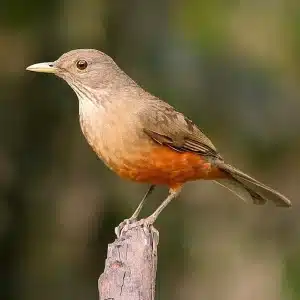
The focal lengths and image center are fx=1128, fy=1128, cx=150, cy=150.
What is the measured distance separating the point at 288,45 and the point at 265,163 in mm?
823

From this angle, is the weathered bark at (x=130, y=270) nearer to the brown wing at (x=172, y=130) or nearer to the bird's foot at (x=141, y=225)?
the bird's foot at (x=141, y=225)

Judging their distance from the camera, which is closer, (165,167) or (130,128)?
(130,128)

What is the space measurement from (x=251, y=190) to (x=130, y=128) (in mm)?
1319

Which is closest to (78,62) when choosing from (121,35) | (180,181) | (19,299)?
(180,181)

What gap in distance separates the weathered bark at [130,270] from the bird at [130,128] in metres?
0.47

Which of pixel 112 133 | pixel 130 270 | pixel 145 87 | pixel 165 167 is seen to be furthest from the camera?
pixel 145 87

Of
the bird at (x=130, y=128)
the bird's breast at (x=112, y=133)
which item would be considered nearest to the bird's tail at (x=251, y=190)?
the bird at (x=130, y=128)

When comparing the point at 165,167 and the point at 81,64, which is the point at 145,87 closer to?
the point at 81,64

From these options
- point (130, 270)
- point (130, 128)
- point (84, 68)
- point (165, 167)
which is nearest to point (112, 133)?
point (130, 128)

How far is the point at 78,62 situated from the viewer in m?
6.25

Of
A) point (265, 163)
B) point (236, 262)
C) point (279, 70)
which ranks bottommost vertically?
point (236, 262)

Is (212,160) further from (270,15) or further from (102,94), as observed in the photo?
(270,15)

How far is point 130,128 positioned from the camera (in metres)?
6.04

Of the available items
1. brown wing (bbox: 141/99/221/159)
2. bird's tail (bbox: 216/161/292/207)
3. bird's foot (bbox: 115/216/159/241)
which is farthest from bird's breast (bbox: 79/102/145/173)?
bird's tail (bbox: 216/161/292/207)
